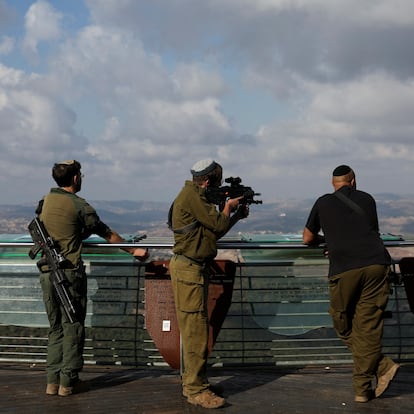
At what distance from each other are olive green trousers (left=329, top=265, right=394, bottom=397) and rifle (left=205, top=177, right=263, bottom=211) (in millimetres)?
891

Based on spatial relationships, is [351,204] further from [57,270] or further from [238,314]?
[57,270]

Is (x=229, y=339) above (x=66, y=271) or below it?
below

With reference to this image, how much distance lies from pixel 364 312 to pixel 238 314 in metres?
1.89

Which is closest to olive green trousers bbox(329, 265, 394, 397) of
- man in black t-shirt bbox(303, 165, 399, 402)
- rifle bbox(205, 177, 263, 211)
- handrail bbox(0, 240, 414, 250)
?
man in black t-shirt bbox(303, 165, 399, 402)

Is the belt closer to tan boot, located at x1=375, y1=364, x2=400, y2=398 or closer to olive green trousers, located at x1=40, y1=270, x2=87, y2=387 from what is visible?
olive green trousers, located at x1=40, y1=270, x2=87, y2=387

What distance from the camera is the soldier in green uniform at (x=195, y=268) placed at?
15.0 feet

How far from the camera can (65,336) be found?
4.88 m

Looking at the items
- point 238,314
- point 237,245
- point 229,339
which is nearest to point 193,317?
point 237,245

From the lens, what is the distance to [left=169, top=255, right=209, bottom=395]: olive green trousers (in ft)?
15.2

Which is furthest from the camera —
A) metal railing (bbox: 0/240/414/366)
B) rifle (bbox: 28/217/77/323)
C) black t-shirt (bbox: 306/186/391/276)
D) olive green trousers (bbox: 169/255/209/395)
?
metal railing (bbox: 0/240/414/366)

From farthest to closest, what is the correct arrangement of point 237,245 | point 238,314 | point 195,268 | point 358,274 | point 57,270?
point 238,314 < point 237,245 < point 57,270 < point 195,268 < point 358,274

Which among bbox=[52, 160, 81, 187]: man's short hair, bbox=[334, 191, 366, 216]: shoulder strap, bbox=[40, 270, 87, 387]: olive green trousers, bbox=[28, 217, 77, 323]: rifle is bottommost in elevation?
bbox=[40, 270, 87, 387]: olive green trousers

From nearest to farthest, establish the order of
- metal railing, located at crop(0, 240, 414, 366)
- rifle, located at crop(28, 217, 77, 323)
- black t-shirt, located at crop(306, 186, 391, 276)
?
black t-shirt, located at crop(306, 186, 391, 276) → rifle, located at crop(28, 217, 77, 323) → metal railing, located at crop(0, 240, 414, 366)

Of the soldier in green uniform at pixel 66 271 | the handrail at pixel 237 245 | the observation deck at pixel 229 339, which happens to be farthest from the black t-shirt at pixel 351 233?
the soldier in green uniform at pixel 66 271
